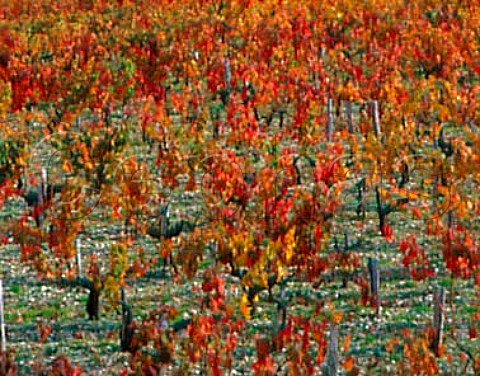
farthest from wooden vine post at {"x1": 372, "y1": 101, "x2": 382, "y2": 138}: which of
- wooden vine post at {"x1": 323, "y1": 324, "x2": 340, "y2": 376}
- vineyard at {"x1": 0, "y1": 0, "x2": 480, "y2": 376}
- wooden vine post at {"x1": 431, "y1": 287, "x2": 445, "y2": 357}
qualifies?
wooden vine post at {"x1": 323, "y1": 324, "x2": 340, "y2": 376}

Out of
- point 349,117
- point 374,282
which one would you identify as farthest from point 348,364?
point 349,117

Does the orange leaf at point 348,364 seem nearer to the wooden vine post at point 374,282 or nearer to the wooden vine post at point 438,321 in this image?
the wooden vine post at point 438,321

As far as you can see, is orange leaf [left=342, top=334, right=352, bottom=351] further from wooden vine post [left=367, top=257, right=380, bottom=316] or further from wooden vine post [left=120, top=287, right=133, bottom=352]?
wooden vine post [left=120, top=287, right=133, bottom=352]

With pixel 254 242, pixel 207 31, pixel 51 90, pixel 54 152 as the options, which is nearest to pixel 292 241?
pixel 254 242

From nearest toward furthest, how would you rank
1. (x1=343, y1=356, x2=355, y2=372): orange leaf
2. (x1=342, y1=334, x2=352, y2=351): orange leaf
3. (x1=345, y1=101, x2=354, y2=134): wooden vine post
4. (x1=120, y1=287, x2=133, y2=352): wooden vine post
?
(x1=343, y1=356, x2=355, y2=372): orange leaf
(x1=342, y1=334, x2=352, y2=351): orange leaf
(x1=120, y1=287, x2=133, y2=352): wooden vine post
(x1=345, y1=101, x2=354, y2=134): wooden vine post

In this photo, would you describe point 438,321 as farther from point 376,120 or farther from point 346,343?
point 376,120

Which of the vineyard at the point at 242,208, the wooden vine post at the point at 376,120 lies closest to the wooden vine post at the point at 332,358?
the vineyard at the point at 242,208
